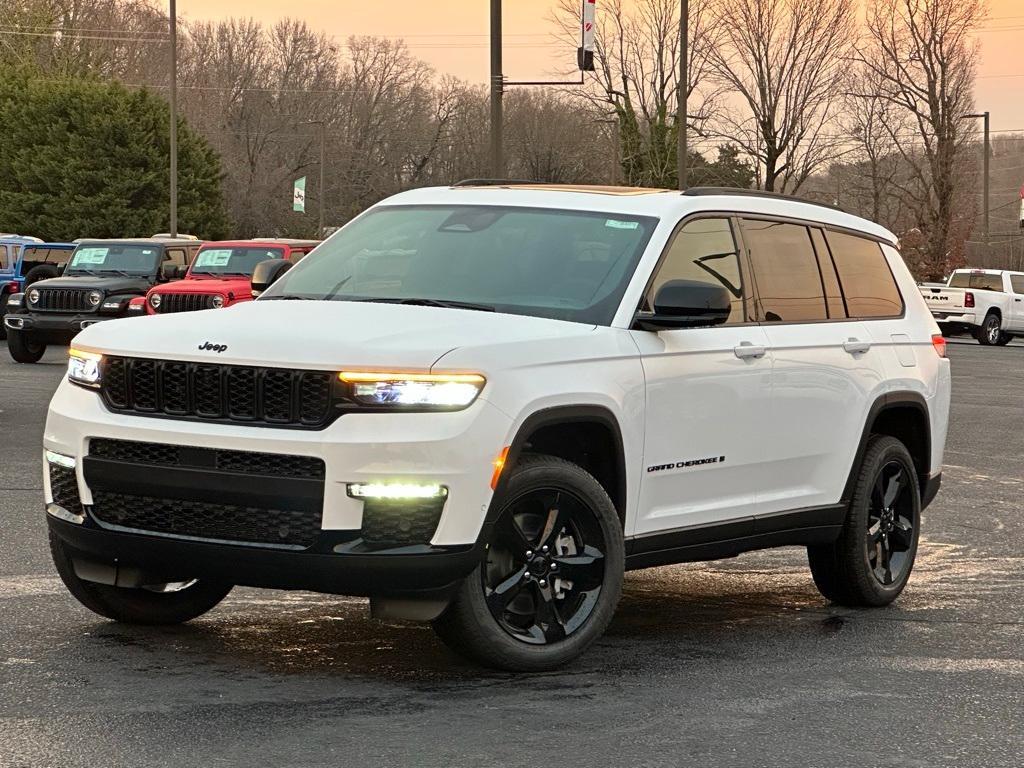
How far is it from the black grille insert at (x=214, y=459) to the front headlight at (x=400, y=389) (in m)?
0.27

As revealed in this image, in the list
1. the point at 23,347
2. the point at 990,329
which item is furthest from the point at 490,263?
the point at 990,329

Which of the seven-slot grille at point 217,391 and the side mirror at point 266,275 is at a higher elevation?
the side mirror at point 266,275

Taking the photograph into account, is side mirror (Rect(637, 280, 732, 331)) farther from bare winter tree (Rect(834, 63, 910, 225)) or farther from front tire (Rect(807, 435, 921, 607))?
bare winter tree (Rect(834, 63, 910, 225))

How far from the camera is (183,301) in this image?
981 inches

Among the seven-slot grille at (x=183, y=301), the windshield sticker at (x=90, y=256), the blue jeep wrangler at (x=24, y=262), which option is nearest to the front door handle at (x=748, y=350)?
the seven-slot grille at (x=183, y=301)

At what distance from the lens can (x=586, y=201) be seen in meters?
7.30

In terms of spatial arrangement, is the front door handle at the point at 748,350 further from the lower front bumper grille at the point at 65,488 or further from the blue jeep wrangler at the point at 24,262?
the blue jeep wrangler at the point at 24,262

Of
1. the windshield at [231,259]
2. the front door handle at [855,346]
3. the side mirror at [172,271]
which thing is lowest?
the front door handle at [855,346]

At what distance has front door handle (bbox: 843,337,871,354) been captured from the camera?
7918 mm

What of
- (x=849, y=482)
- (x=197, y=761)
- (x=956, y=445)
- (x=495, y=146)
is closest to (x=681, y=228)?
(x=849, y=482)

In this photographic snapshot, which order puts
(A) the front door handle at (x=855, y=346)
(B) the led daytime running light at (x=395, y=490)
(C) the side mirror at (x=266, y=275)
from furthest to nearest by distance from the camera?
(C) the side mirror at (x=266, y=275), (A) the front door handle at (x=855, y=346), (B) the led daytime running light at (x=395, y=490)

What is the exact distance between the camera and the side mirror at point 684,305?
21.7 ft

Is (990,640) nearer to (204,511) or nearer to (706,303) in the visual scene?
(706,303)

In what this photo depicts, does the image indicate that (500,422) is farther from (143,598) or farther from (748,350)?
(143,598)
